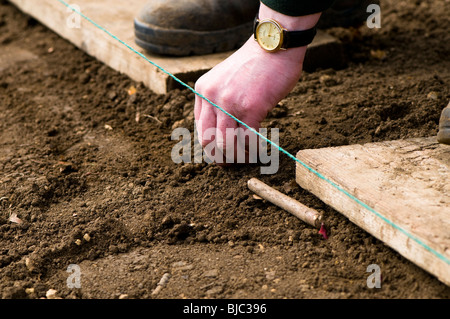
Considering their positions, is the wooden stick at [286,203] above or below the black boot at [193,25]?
below

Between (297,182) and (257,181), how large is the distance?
0.14 m

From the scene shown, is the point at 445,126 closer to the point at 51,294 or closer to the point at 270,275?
the point at 270,275

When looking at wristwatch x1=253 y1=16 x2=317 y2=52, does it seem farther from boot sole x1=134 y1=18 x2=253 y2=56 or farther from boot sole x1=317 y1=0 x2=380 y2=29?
boot sole x1=317 y1=0 x2=380 y2=29

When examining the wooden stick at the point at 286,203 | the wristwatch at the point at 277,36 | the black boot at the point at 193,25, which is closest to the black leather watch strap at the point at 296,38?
the wristwatch at the point at 277,36

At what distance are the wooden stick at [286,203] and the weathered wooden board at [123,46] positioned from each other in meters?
0.88

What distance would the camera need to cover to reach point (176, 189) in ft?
7.20

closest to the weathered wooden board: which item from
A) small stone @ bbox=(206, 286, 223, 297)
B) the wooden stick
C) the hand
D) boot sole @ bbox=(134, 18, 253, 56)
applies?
boot sole @ bbox=(134, 18, 253, 56)

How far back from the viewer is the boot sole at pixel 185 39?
9.29 ft

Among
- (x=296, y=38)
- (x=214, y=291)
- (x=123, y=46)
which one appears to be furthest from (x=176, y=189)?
Result: (x=123, y=46)

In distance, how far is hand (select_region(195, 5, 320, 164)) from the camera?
2020 mm

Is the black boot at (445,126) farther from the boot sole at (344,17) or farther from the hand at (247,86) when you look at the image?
the boot sole at (344,17)

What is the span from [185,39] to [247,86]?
94 cm

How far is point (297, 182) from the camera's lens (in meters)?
2.10

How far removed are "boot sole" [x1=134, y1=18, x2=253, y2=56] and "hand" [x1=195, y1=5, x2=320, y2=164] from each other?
809 mm
